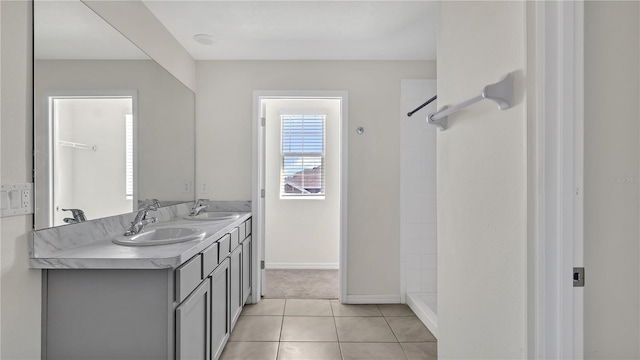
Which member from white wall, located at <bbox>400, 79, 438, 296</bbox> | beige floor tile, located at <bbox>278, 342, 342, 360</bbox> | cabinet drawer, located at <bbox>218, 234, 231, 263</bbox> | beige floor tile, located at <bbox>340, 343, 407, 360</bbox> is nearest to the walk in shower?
white wall, located at <bbox>400, 79, 438, 296</bbox>

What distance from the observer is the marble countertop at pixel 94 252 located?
4.09ft

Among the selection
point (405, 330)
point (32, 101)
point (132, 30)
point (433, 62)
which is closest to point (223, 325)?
point (405, 330)

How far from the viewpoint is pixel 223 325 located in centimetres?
208

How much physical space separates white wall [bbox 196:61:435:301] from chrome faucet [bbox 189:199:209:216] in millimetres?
104

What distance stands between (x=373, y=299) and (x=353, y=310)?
26 cm

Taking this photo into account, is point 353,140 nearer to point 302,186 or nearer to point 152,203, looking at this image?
point 302,186

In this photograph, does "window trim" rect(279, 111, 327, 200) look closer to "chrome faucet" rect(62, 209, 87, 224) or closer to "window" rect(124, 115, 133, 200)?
"window" rect(124, 115, 133, 200)

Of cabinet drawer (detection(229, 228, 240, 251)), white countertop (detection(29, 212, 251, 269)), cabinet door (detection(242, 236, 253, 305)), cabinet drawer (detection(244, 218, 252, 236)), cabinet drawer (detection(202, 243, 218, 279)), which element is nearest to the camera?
white countertop (detection(29, 212, 251, 269))

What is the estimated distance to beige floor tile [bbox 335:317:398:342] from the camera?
236 cm

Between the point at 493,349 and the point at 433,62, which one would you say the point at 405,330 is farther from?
the point at 433,62
